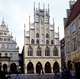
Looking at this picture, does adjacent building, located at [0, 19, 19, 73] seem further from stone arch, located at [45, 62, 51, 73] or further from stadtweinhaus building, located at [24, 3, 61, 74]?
stone arch, located at [45, 62, 51, 73]

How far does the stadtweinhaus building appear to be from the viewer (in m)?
44.1

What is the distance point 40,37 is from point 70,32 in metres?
24.1

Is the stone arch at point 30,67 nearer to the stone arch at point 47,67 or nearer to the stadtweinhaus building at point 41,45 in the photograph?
the stadtweinhaus building at point 41,45

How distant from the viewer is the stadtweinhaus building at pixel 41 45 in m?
44.1

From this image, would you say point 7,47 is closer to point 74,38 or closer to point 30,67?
point 30,67

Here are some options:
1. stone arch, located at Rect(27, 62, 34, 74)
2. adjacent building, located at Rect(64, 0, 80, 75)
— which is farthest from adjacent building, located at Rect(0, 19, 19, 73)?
adjacent building, located at Rect(64, 0, 80, 75)

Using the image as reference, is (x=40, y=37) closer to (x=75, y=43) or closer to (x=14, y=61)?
(x=14, y=61)

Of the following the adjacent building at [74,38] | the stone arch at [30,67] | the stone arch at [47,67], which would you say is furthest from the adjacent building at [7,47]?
the adjacent building at [74,38]

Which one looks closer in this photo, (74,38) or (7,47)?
(74,38)

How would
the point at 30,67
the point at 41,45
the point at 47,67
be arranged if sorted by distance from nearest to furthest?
the point at 41,45
the point at 30,67
the point at 47,67

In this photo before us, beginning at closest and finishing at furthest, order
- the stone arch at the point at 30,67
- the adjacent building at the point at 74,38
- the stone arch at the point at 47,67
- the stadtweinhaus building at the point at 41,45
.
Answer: the adjacent building at the point at 74,38
the stadtweinhaus building at the point at 41,45
the stone arch at the point at 30,67
the stone arch at the point at 47,67

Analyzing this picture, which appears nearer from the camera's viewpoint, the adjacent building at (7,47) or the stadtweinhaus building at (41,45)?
the stadtweinhaus building at (41,45)

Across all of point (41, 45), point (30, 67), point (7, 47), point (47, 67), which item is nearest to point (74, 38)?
point (41, 45)

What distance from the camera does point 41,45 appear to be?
45.0 m
